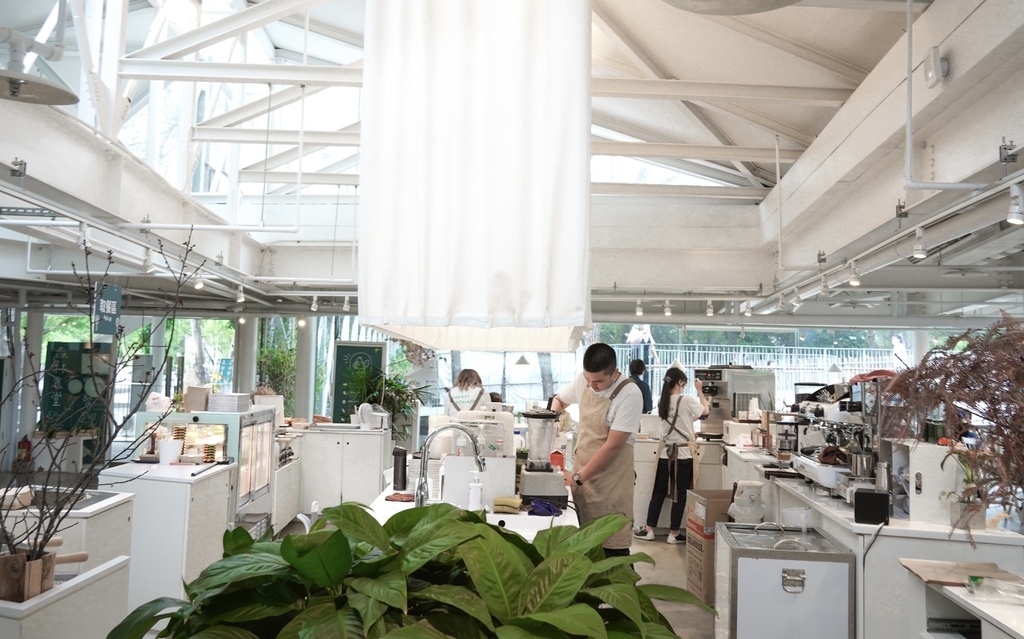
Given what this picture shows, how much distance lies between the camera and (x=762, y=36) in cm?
586

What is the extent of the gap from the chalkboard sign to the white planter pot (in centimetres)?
909

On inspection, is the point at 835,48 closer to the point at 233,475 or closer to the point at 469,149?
the point at 469,149

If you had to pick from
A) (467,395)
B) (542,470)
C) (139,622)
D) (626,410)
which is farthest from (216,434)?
(139,622)

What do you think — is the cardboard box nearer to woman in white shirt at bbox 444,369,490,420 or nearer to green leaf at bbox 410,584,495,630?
woman in white shirt at bbox 444,369,490,420

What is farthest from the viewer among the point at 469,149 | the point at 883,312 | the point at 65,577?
the point at 883,312

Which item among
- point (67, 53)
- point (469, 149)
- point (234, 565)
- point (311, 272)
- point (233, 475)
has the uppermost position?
point (67, 53)

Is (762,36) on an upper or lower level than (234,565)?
upper

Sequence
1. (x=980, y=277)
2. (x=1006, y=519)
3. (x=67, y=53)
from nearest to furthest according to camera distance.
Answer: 1. (x=1006, y=519)
2. (x=67, y=53)
3. (x=980, y=277)

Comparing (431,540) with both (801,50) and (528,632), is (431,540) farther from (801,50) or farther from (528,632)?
(801,50)

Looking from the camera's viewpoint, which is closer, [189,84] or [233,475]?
[233,475]

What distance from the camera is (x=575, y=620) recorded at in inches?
47.9

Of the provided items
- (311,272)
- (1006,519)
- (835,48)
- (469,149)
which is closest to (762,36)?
(835,48)

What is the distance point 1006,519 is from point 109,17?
7.21 meters

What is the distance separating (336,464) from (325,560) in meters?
9.03
